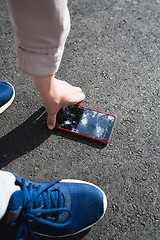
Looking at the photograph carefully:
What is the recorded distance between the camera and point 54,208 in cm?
99

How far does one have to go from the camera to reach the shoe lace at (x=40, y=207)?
936mm

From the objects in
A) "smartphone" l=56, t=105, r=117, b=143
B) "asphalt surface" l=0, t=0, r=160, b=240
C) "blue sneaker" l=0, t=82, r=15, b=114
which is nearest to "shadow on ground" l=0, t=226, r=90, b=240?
"asphalt surface" l=0, t=0, r=160, b=240

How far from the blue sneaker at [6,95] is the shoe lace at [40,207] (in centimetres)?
55

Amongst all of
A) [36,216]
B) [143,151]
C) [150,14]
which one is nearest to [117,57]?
[150,14]

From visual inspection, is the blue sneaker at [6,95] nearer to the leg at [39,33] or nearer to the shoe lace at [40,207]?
the leg at [39,33]

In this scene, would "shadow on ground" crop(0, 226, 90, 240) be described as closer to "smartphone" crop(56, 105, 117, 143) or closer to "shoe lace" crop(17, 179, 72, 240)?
"shoe lace" crop(17, 179, 72, 240)

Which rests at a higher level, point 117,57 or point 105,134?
point 117,57

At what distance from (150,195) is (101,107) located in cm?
59

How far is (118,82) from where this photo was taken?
1.52 meters

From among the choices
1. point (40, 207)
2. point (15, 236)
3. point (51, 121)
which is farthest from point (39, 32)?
point (15, 236)

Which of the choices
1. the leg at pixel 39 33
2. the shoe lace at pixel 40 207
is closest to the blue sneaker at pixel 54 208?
the shoe lace at pixel 40 207

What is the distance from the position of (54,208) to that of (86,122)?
0.54m

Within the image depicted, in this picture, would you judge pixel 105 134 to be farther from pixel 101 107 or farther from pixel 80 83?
pixel 80 83

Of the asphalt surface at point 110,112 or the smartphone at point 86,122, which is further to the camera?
the smartphone at point 86,122
